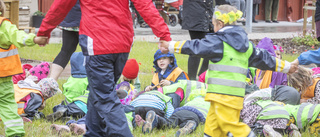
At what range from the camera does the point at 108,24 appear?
4.10 metres

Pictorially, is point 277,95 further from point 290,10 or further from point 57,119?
point 290,10

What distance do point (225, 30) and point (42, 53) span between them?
261 inches

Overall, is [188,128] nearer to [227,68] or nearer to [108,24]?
[227,68]

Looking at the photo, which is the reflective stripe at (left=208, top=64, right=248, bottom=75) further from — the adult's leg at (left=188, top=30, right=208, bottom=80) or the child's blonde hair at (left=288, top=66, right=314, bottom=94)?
the adult's leg at (left=188, top=30, right=208, bottom=80)

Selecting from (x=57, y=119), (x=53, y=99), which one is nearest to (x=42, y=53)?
(x=53, y=99)

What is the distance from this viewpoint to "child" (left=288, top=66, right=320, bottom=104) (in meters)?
5.53

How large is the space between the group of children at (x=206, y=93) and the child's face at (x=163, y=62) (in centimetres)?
1

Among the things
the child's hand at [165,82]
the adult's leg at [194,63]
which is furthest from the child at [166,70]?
the adult's leg at [194,63]

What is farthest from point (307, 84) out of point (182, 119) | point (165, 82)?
point (165, 82)

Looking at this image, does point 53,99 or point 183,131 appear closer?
point 183,131

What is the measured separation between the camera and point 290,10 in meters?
25.8

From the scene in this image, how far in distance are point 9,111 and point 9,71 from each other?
1.24 ft

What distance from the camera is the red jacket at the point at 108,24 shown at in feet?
13.4

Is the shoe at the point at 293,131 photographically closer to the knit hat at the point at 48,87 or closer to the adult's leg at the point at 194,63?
the adult's leg at the point at 194,63
